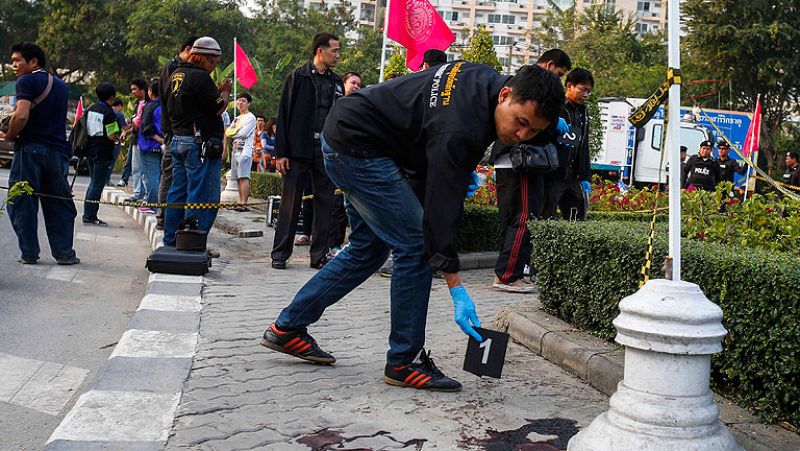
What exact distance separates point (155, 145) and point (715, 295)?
29.4 ft

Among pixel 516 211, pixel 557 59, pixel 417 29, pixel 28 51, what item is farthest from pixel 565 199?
pixel 28 51

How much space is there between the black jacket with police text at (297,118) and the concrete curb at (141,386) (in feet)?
7.44

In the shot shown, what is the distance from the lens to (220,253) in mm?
8734

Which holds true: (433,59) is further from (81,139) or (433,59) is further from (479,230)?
(81,139)

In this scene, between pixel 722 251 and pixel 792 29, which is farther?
pixel 792 29

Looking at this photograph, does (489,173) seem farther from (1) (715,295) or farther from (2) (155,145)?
(1) (715,295)

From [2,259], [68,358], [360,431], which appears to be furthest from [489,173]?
[360,431]

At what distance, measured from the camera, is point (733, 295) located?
152 inches

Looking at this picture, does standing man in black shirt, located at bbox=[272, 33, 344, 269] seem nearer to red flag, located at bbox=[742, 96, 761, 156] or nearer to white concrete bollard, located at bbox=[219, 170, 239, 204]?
white concrete bollard, located at bbox=[219, 170, 239, 204]

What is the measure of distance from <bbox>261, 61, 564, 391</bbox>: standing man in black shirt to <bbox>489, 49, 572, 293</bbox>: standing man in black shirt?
278cm

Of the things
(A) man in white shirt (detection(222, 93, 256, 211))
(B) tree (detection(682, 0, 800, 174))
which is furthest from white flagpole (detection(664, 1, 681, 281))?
(B) tree (detection(682, 0, 800, 174))

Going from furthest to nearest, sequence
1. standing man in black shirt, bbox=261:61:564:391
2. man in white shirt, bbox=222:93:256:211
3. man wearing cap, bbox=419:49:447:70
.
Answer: man in white shirt, bbox=222:93:256:211 → man wearing cap, bbox=419:49:447:70 → standing man in black shirt, bbox=261:61:564:391

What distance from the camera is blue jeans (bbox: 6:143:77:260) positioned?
761cm

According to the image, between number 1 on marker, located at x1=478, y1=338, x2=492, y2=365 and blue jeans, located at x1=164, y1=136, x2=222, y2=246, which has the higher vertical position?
blue jeans, located at x1=164, y1=136, x2=222, y2=246
